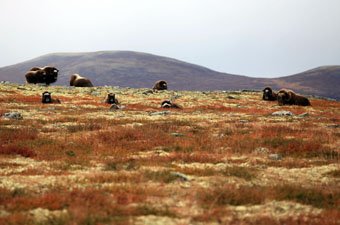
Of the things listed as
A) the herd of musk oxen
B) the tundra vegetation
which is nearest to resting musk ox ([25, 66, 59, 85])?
the herd of musk oxen

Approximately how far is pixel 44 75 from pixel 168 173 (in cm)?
6019

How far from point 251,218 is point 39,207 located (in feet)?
18.6

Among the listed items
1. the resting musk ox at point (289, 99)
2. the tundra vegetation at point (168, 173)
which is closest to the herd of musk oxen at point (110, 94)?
the resting musk ox at point (289, 99)

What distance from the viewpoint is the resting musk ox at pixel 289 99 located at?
56.7m

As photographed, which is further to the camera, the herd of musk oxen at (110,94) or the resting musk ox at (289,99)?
the resting musk ox at (289,99)

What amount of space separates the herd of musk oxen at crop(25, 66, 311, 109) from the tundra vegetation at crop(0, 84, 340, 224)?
18204mm

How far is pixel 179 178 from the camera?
1566 centimetres

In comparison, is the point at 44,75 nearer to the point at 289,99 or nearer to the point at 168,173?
the point at 289,99

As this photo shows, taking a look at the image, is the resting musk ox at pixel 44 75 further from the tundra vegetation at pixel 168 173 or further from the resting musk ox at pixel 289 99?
the tundra vegetation at pixel 168 173

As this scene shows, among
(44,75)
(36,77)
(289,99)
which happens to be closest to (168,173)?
(289,99)

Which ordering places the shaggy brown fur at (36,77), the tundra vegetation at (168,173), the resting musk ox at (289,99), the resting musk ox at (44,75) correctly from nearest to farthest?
the tundra vegetation at (168,173)
the resting musk ox at (289,99)
the resting musk ox at (44,75)
the shaggy brown fur at (36,77)

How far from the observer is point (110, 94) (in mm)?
53281

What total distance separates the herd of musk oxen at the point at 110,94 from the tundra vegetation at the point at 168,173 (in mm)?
18204

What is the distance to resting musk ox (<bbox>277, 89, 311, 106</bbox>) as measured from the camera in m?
56.7
